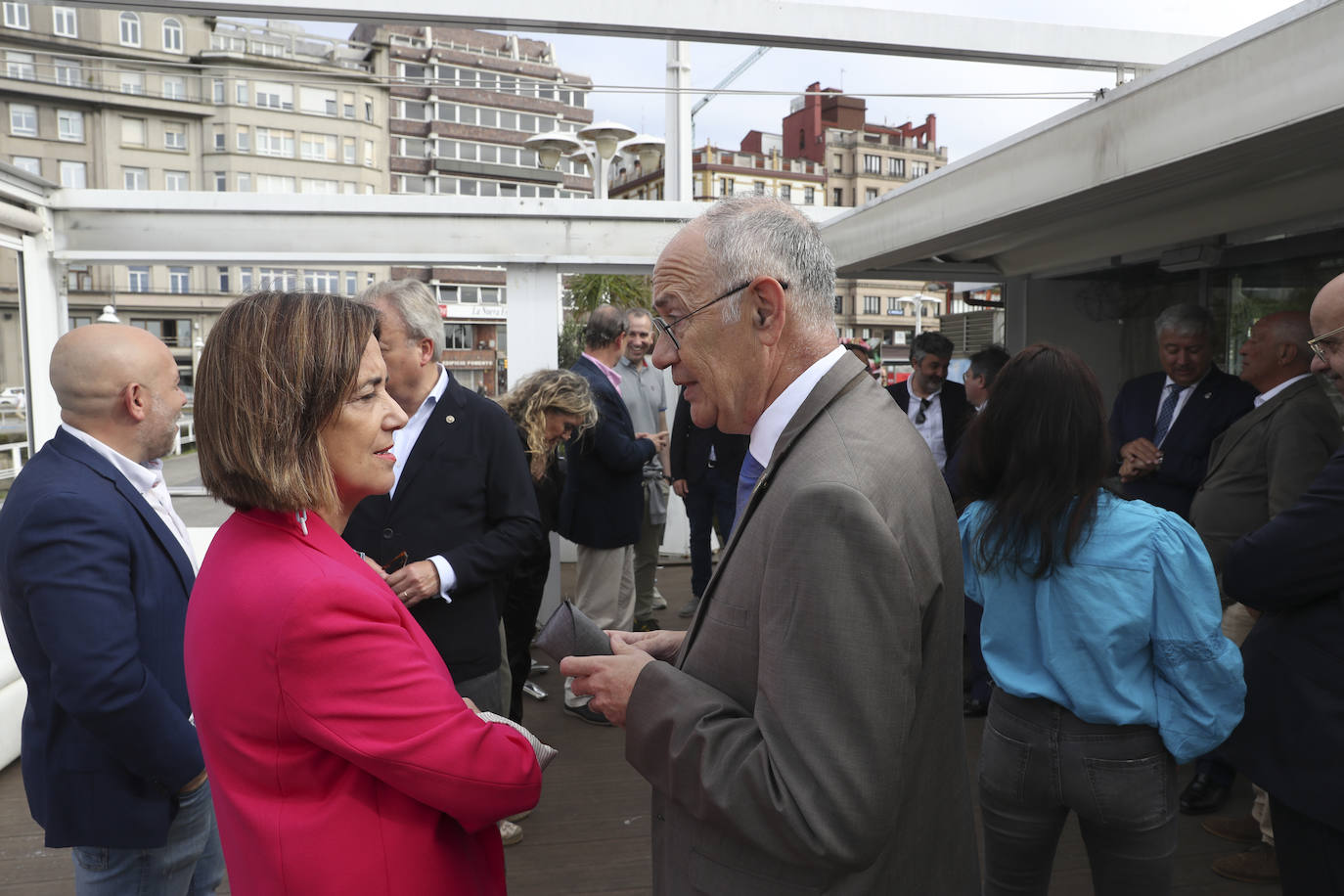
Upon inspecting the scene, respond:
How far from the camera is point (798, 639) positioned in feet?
3.72

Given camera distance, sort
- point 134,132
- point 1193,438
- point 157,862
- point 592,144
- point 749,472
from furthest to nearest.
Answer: point 134,132
point 592,144
point 1193,438
point 749,472
point 157,862

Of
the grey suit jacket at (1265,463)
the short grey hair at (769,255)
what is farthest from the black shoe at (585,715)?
the short grey hair at (769,255)

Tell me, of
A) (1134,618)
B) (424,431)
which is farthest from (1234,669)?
(424,431)

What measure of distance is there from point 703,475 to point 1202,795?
11.7ft

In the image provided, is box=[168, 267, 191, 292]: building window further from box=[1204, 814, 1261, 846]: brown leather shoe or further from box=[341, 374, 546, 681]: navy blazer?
box=[1204, 814, 1261, 846]: brown leather shoe

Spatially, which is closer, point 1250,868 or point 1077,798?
point 1077,798

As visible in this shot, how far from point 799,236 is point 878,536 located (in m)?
0.55

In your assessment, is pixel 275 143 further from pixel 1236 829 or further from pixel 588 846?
pixel 1236 829

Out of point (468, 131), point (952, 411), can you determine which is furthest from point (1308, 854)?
point (468, 131)

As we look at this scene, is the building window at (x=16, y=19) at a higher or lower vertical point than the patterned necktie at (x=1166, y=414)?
higher

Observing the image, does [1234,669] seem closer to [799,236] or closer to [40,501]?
[799,236]

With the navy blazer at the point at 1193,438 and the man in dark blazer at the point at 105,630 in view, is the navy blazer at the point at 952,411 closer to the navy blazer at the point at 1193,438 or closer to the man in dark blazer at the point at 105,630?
the navy blazer at the point at 1193,438

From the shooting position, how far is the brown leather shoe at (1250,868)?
316cm

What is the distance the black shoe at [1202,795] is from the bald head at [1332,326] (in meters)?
2.36
